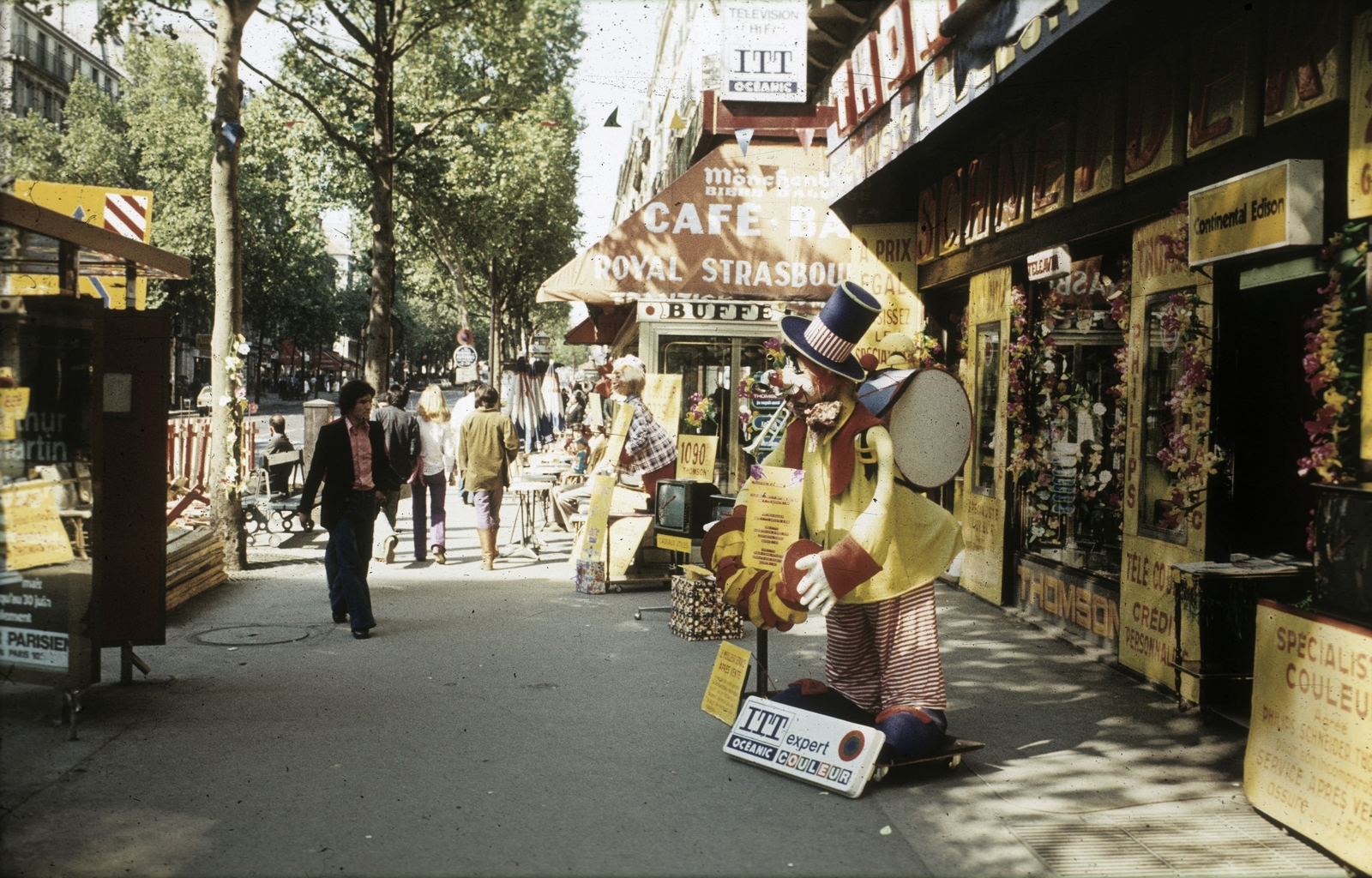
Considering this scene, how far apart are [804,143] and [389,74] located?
7.06m

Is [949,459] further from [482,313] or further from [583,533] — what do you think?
[482,313]

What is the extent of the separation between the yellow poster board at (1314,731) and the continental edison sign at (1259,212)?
5.96ft

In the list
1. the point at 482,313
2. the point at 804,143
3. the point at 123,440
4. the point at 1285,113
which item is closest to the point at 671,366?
the point at 804,143

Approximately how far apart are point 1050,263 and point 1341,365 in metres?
3.69

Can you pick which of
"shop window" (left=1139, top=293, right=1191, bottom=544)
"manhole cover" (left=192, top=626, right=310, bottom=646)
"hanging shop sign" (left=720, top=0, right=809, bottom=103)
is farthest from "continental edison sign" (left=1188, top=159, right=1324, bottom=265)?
"hanging shop sign" (left=720, top=0, right=809, bottom=103)

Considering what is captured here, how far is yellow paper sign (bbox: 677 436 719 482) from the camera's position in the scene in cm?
1004

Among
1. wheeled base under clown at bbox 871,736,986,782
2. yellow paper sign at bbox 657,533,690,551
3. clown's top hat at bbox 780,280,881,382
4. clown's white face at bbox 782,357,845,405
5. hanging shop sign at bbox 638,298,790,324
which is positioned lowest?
wheeled base under clown at bbox 871,736,986,782

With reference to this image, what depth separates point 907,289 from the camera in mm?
11398

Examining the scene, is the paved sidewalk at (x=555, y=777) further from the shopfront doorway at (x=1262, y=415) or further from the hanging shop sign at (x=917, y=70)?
the hanging shop sign at (x=917, y=70)

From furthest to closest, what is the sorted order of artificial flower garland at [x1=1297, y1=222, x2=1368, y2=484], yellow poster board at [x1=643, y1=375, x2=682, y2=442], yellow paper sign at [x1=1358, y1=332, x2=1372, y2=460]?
yellow poster board at [x1=643, y1=375, x2=682, y2=442] < artificial flower garland at [x1=1297, y1=222, x2=1368, y2=484] < yellow paper sign at [x1=1358, y1=332, x2=1372, y2=460]

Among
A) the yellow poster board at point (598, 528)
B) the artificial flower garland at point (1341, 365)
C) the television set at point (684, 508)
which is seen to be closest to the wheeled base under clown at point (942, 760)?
the artificial flower garland at point (1341, 365)

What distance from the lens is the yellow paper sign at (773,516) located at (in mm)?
5137

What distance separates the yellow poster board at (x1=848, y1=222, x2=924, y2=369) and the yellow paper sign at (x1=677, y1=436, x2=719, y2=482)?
2275 millimetres

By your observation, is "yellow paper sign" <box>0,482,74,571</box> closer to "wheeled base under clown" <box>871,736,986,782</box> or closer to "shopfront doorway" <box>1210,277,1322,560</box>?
"wheeled base under clown" <box>871,736,986,782</box>
